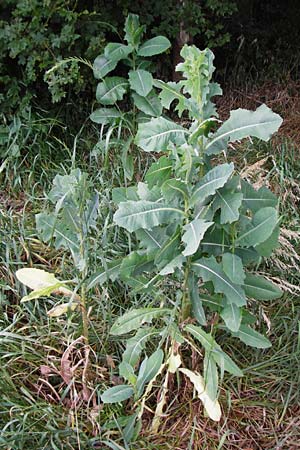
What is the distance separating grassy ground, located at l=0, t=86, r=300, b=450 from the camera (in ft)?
6.90

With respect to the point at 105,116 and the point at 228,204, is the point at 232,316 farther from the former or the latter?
the point at 105,116

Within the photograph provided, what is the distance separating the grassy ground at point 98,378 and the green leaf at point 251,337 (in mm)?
139

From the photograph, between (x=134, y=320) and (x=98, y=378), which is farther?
(x=98, y=378)

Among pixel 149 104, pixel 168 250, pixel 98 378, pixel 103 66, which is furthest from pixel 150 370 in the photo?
pixel 103 66

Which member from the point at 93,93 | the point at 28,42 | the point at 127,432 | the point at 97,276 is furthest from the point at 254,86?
the point at 127,432

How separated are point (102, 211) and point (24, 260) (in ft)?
1.47

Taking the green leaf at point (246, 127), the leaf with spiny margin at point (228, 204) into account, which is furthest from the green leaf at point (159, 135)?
Answer: the leaf with spiny margin at point (228, 204)

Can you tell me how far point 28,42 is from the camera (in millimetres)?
3314

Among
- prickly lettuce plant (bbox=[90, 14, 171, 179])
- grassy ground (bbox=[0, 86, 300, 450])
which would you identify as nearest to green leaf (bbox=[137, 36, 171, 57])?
prickly lettuce plant (bbox=[90, 14, 171, 179])

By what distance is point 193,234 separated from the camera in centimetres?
178

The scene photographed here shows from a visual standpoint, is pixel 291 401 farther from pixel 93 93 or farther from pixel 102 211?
pixel 93 93

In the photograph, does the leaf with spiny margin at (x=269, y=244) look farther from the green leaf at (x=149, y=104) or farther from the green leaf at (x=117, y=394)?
the green leaf at (x=149, y=104)

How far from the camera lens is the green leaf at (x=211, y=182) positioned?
1.76 m

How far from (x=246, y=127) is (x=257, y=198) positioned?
275 mm
